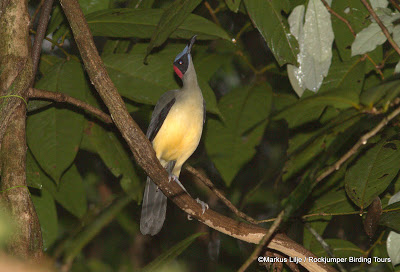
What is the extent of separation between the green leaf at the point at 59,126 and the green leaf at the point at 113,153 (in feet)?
0.99

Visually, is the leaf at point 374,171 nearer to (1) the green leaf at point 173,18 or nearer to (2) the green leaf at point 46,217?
(1) the green leaf at point 173,18

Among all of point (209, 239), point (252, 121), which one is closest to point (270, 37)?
point (252, 121)

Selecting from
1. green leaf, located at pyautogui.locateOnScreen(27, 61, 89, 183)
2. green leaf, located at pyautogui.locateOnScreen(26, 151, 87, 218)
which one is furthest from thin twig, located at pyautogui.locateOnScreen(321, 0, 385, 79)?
green leaf, located at pyautogui.locateOnScreen(26, 151, 87, 218)

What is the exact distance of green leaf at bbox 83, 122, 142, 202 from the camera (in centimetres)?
289

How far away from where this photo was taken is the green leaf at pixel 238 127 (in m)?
2.90

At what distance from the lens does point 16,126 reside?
222 cm

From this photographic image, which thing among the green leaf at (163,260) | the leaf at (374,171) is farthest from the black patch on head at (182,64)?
the green leaf at (163,260)

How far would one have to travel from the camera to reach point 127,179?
2.94m

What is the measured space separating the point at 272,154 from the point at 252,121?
80.5 inches

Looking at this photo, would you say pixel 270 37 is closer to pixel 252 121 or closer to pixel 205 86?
pixel 205 86

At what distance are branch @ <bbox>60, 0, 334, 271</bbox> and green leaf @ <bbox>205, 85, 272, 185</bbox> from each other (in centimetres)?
51

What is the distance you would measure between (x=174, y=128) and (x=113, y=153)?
0.46 meters

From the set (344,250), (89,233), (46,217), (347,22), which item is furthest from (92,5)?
(89,233)

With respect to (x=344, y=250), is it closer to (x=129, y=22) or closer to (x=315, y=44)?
(x=315, y=44)
